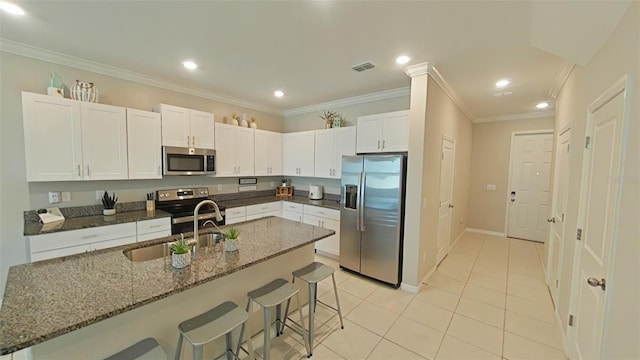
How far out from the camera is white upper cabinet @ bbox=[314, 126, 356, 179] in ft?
13.1

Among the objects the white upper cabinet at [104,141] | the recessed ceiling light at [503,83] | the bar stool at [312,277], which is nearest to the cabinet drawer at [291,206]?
the bar stool at [312,277]

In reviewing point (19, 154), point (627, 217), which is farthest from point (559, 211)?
point (19, 154)

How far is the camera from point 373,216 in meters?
3.30

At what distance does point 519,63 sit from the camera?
2.62 m

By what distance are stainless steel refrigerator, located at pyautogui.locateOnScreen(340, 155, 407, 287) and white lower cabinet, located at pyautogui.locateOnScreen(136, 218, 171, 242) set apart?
7.69ft

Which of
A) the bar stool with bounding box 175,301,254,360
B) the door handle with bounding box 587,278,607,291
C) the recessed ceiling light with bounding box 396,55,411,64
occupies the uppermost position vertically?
the recessed ceiling light with bounding box 396,55,411,64

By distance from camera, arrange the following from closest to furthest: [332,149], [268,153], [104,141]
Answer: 1. [104,141]
2. [332,149]
3. [268,153]

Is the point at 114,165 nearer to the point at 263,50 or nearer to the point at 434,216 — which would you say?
the point at 263,50

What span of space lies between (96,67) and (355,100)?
3.50 meters

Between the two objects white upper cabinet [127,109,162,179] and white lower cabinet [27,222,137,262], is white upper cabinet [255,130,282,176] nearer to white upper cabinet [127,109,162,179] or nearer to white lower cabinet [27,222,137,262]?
white upper cabinet [127,109,162,179]

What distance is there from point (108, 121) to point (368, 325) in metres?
3.67

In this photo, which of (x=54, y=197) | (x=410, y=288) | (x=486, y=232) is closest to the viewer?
(x=54, y=197)

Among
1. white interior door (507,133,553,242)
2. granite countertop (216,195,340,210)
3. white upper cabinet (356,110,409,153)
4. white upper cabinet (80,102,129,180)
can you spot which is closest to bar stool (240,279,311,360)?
granite countertop (216,195,340,210)

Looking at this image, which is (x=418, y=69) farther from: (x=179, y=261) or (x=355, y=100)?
(x=179, y=261)
